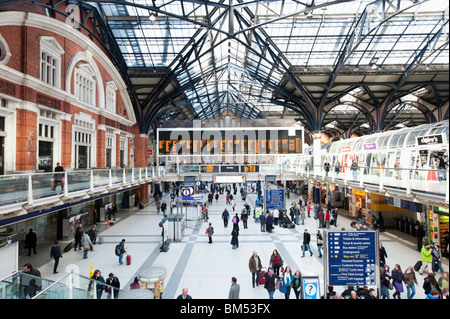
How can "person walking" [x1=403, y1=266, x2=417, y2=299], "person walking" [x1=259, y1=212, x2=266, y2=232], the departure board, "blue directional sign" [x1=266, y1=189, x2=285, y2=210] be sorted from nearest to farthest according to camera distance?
"person walking" [x1=403, y1=266, x2=417, y2=299]
"person walking" [x1=259, y1=212, x2=266, y2=232]
"blue directional sign" [x1=266, y1=189, x2=285, y2=210]
the departure board

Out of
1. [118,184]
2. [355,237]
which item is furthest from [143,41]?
[355,237]

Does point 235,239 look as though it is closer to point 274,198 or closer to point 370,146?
point 274,198

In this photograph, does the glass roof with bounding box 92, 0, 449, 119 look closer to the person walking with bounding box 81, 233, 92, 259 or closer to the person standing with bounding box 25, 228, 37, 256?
the person walking with bounding box 81, 233, 92, 259

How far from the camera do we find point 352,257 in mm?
6715

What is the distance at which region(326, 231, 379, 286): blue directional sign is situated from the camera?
21.6 ft

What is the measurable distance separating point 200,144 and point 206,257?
10244 millimetres

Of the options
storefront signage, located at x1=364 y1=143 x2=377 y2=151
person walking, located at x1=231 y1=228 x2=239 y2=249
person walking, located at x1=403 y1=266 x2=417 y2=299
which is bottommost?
person walking, located at x1=231 y1=228 x2=239 y2=249

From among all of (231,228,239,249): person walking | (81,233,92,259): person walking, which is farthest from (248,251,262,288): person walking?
(81,233,92,259): person walking

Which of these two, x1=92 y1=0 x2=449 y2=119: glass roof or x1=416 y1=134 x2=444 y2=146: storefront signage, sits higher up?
x1=92 y1=0 x2=449 y2=119: glass roof

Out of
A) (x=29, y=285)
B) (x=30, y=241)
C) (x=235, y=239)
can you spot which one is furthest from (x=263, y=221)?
(x=29, y=285)

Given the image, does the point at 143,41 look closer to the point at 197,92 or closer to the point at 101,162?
the point at 101,162

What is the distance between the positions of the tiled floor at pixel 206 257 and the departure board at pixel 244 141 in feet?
19.2

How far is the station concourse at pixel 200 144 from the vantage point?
29.6ft

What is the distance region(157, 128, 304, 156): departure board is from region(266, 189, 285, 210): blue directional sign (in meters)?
3.21
